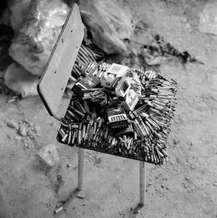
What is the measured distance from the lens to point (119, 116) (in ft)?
4.28

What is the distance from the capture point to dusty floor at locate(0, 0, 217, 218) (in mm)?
1673

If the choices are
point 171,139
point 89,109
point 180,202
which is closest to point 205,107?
point 171,139

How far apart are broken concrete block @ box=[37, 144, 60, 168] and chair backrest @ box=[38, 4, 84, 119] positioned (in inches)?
22.0

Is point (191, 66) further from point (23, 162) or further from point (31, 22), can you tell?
point (23, 162)

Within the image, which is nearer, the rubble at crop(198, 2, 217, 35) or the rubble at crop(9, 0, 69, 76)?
the rubble at crop(9, 0, 69, 76)

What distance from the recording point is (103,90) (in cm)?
139

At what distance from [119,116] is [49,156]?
632 millimetres

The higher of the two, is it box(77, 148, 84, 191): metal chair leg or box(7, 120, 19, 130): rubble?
box(77, 148, 84, 191): metal chair leg

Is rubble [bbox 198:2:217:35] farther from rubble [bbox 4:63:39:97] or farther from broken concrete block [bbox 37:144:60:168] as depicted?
broken concrete block [bbox 37:144:60:168]

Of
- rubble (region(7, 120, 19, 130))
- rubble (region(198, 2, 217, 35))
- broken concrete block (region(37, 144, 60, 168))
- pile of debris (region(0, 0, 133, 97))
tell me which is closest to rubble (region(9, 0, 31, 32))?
pile of debris (region(0, 0, 133, 97))

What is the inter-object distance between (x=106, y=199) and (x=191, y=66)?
0.99 metres

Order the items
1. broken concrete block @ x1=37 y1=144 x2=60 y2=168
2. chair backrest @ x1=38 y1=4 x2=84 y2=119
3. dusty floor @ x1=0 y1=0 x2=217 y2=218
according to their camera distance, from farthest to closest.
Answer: broken concrete block @ x1=37 y1=144 x2=60 y2=168
dusty floor @ x1=0 y1=0 x2=217 y2=218
chair backrest @ x1=38 y1=4 x2=84 y2=119

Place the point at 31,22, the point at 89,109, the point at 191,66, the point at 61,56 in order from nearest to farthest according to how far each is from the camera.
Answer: the point at 61,56 → the point at 89,109 → the point at 31,22 → the point at 191,66

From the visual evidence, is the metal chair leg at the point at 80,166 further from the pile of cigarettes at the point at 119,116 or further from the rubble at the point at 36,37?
the rubble at the point at 36,37
